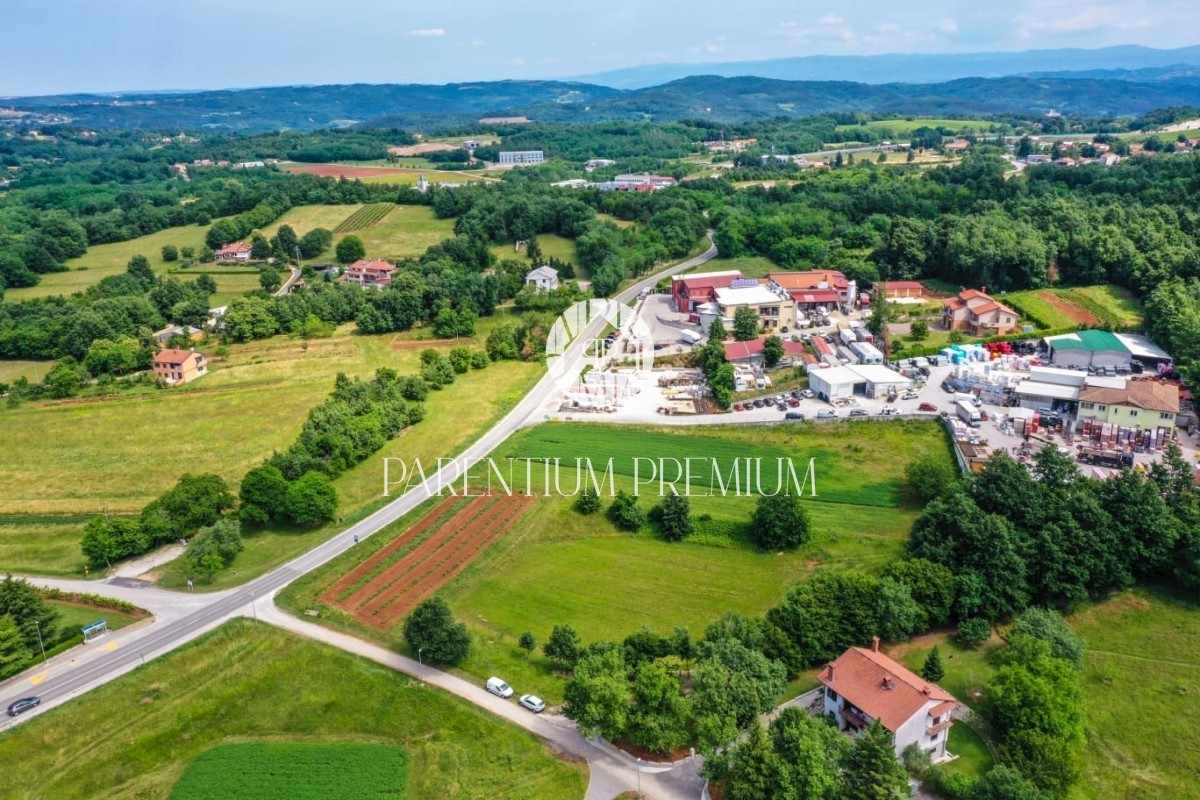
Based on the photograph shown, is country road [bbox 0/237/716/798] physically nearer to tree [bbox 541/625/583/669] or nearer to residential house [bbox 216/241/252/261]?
tree [bbox 541/625/583/669]

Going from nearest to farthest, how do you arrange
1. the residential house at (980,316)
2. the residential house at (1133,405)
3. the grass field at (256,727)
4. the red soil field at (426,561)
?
1. the grass field at (256,727)
2. the red soil field at (426,561)
3. the residential house at (1133,405)
4. the residential house at (980,316)

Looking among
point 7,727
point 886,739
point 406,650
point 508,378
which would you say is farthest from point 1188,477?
point 7,727

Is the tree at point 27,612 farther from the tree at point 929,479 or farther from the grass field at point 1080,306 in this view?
the grass field at point 1080,306

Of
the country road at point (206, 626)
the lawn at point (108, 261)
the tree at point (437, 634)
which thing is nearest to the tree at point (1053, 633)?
the country road at point (206, 626)

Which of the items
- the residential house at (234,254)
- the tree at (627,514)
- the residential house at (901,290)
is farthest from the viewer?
the residential house at (234,254)

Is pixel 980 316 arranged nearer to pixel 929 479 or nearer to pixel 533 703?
pixel 929 479

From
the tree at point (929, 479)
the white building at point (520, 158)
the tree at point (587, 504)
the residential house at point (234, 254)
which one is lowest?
the tree at point (587, 504)
